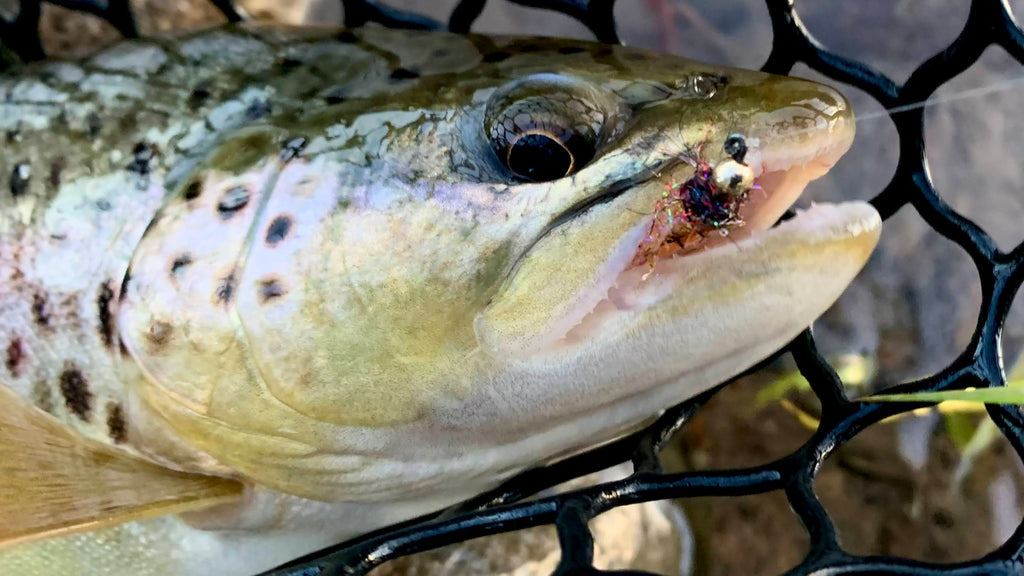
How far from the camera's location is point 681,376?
3.84 ft

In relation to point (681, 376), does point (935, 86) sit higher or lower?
higher

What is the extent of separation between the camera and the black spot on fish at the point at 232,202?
1.18 metres

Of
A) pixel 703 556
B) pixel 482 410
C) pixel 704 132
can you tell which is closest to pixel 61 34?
pixel 482 410

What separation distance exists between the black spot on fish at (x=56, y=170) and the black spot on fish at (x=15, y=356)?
26 centimetres

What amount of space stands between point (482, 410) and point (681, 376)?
0.97ft

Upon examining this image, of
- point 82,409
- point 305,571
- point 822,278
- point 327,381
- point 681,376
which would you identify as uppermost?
point 822,278

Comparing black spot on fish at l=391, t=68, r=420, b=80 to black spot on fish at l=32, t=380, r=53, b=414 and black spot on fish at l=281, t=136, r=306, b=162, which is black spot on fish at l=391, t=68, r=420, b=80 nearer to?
black spot on fish at l=281, t=136, r=306, b=162

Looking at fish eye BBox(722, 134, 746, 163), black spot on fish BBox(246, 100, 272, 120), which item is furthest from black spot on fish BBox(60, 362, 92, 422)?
fish eye BBox(722, 134, 746, 163)

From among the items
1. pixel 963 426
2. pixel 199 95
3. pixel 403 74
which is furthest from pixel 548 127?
pixel 963 426

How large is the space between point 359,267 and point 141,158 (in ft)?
1.51

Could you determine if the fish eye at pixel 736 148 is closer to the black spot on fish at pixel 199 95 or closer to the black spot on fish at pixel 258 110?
the black spot on fish at pixel 258 110

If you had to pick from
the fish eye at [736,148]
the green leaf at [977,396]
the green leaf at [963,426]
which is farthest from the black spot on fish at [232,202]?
the green leaf at [963,426]

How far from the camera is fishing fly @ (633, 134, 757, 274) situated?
Answer: 979 mm

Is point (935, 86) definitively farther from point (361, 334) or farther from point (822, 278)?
point (361, 334)
